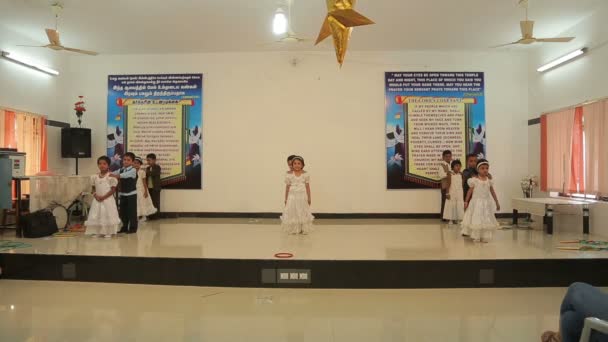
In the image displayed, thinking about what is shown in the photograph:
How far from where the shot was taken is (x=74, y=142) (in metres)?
7.55

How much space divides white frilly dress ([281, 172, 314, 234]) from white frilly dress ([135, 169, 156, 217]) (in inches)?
124

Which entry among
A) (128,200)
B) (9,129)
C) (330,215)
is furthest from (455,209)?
(9,129)

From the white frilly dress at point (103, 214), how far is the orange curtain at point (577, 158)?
7.62 m

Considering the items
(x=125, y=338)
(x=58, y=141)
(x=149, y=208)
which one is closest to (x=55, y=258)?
(x=125, y=338)

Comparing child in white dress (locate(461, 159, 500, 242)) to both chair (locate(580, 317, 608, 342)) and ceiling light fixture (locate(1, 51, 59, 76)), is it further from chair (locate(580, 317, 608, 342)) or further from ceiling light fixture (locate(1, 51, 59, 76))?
ceiling light fixture (locate(1, 51, 59, 76))

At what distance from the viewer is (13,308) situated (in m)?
3.35

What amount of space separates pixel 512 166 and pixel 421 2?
433 cm

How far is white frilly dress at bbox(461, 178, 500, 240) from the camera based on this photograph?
5160mm

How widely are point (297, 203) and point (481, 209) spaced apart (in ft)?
8.98

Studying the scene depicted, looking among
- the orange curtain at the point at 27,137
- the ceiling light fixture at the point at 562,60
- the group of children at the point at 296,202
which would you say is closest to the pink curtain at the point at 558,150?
the ceiling light fixture at the point at 562,60

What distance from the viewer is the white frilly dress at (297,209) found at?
5.83 meters

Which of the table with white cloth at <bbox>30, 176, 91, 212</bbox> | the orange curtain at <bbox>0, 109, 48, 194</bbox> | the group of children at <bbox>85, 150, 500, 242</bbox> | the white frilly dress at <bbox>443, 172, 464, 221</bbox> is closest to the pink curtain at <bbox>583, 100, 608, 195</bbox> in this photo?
the group of children at <bbox>85, 150, 500, 242</bbox>

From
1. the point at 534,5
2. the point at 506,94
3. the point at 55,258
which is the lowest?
the point at 55,258

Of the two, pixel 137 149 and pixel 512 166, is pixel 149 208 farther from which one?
pixel 512 166
